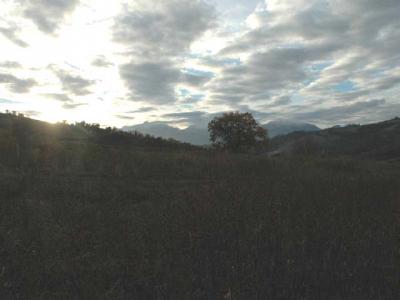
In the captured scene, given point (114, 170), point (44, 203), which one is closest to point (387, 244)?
point (44, 203)

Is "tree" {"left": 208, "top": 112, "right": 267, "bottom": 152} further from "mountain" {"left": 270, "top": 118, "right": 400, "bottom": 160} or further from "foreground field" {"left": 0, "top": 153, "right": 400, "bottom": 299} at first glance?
"mountain" {"left": 270, "top": 118, "right": 400, "bottom": 160}

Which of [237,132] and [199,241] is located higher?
[237,132]

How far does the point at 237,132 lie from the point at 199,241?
1312 inches

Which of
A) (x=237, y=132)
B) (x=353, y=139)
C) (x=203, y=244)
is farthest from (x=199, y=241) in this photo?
(x=353, y=139)

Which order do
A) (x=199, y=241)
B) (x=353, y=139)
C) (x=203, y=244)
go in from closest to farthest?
(x=199, y=241) < (x=203, y=244) < (x=353, y=139)

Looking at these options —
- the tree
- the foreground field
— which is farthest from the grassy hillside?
the tree

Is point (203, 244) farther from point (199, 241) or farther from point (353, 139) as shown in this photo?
point (353, 139)

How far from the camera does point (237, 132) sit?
1502 inches

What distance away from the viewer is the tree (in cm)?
3797

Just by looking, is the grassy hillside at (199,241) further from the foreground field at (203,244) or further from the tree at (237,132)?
the tree at (237,132)

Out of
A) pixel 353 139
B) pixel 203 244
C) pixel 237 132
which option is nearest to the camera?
pixel 203 244

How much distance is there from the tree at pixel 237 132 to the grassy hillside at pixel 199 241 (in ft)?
92.6

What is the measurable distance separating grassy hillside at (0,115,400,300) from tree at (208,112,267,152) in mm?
28238

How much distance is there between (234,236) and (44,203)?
177 inches
